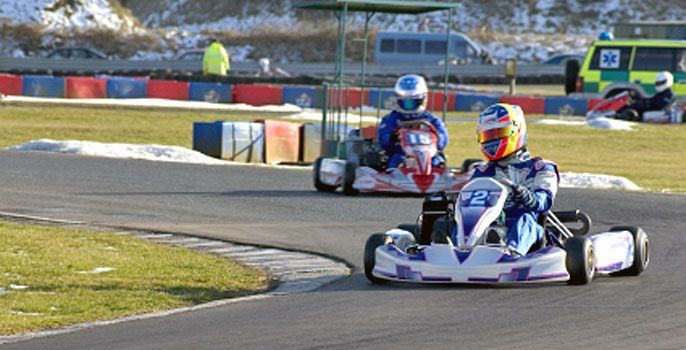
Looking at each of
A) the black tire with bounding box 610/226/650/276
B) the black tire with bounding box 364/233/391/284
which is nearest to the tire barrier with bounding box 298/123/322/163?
the black tire with bounding box 610/226/650/276

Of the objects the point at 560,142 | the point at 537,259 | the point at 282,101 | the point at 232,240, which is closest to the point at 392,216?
the point at 232,240

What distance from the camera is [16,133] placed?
24.0 m

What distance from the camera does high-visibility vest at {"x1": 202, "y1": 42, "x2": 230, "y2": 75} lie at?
133 ft

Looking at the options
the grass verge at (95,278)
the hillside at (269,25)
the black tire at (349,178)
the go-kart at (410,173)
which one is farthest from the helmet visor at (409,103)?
the hillside at (269,25)

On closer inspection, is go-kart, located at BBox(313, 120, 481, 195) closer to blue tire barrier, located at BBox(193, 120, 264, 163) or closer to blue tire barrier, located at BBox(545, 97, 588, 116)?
blue tire barrier, located at BBox(193, 120, 264, 163)

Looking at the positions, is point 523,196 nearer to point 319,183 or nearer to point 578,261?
point 578,261

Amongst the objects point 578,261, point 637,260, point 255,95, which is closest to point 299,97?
point 255,95

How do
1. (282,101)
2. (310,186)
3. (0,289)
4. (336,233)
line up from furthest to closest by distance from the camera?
1. (282,101)
2. (310,186)
3. (336,233)
4. (0,289)

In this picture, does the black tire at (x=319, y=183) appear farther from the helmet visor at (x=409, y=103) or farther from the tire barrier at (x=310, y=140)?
the tire barrier at (x=310, y=140)

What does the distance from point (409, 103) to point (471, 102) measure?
20998 millimetres

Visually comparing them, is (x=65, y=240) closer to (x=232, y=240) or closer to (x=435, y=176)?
(x=232, y=240)

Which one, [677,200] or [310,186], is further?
[310,186]

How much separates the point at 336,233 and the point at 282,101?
78.2ft

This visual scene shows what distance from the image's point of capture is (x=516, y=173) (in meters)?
9.28
